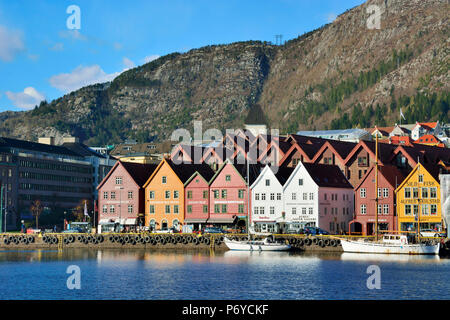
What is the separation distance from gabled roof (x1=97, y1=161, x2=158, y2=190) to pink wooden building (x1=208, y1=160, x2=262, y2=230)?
56.7 ft

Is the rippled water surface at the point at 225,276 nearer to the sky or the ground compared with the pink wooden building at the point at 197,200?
nearer to the ground

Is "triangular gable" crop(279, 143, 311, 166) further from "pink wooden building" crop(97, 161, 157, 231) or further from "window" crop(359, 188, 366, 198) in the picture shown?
"pink wooden building" crop(97, 161, 157, 231)

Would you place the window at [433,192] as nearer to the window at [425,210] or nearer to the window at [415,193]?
the window at [425,210]

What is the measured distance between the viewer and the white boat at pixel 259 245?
12156cm

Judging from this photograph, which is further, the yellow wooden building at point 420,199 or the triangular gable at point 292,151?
the triangular gable at point 292,151

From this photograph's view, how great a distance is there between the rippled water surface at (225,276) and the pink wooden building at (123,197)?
3537 centimetres

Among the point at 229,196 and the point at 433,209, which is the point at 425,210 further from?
the point at 229,196

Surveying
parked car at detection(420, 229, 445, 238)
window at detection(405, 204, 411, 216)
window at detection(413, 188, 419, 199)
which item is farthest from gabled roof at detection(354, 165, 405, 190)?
parked car at detection(420, 229, 445, 238)

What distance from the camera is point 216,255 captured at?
11712 cm

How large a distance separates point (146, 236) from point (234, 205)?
19017mm

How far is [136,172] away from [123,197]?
6.05 metres

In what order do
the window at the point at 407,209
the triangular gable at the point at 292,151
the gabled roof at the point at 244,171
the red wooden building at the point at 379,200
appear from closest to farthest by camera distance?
1. the window at the point at 407,209
2. the red wooden building at the point at 379,200
3. the gabled roof at the point at 244,171
4. the triangular gable at the point at 292,151

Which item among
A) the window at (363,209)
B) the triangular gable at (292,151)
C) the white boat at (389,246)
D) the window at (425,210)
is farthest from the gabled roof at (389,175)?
the white boat at (389,246)

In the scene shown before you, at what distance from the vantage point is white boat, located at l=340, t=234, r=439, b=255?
367 feet
